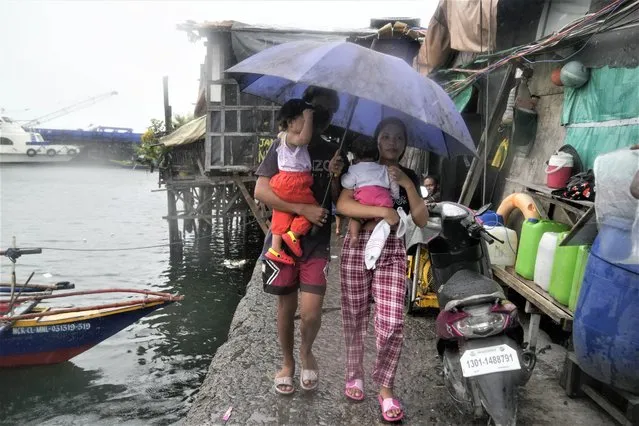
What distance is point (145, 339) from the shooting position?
30.7 ft

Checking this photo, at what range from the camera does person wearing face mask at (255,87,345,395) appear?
2.51 metres

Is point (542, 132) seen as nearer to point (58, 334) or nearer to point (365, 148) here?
point (365, 148)

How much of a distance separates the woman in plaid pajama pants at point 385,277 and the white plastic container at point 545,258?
155 cm

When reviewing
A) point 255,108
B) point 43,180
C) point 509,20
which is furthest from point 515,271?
point 43,180

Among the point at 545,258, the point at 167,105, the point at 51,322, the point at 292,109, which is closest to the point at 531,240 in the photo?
the point at 545,258

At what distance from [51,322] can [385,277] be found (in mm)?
6848

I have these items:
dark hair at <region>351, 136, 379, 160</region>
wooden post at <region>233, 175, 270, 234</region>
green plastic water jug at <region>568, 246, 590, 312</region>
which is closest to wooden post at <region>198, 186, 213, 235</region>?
wooden post at <region>233, 175, 270, 234</region>

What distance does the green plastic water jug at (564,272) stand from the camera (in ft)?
10.5

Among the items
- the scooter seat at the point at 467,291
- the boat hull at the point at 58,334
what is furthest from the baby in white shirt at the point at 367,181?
the boat hull at the point at 58,334

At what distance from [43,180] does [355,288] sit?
41469mm

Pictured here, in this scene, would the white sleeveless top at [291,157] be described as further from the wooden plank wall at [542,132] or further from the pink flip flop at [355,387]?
the wooden plank wall at [542,132]

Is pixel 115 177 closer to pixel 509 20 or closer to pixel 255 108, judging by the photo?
pixel 255 108

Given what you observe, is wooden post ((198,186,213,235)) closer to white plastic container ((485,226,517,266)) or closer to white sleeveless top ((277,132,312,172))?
white plastic container ((485,226,517,266))

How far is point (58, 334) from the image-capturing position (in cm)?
758
